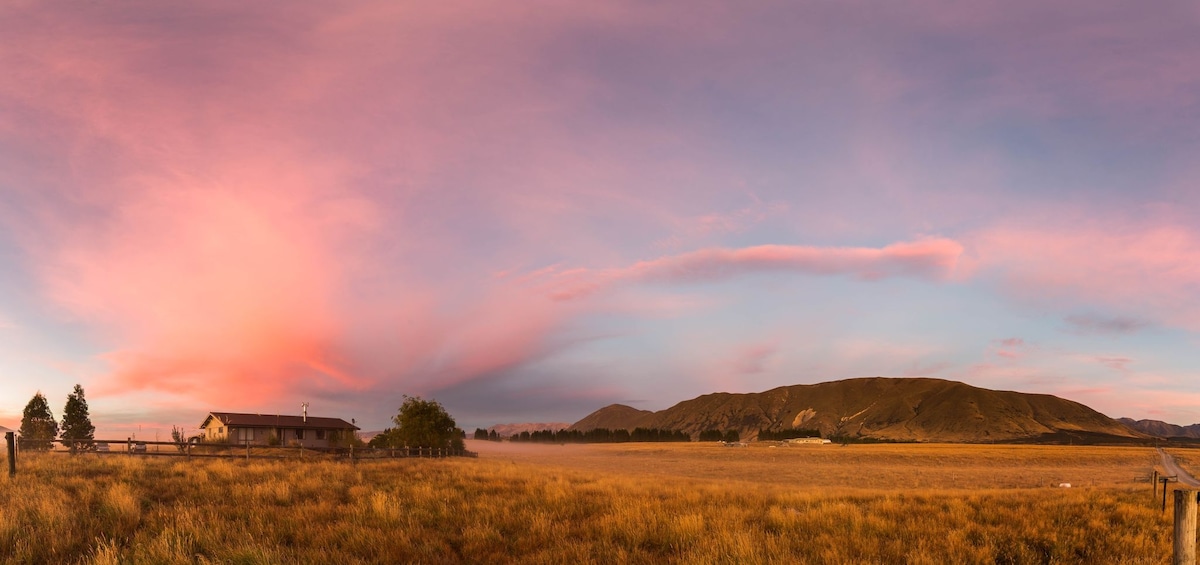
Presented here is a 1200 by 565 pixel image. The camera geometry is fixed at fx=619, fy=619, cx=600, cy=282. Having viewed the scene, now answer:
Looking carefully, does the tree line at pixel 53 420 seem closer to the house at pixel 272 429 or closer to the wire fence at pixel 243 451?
the house at pixel 272 429

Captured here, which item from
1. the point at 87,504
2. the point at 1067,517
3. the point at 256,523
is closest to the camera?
the point at 256,523

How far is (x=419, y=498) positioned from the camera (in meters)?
15.4

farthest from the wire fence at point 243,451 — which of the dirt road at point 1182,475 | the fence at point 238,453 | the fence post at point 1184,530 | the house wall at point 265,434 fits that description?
the dirt road at point 1182,475

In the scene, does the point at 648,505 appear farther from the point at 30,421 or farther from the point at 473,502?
the point at 30,421

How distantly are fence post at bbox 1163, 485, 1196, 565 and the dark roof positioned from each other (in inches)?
3417

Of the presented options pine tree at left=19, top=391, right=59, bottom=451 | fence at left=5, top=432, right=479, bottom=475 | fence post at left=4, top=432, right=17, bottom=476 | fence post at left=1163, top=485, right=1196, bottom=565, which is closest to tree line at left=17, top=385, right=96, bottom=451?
pine tree at left=19, top=391, right=59, bottom=451

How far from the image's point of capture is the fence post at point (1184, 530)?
7.09 metres

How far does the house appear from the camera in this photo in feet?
249

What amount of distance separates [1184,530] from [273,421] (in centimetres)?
8960

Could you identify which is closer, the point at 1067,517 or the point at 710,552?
the point at 710,552

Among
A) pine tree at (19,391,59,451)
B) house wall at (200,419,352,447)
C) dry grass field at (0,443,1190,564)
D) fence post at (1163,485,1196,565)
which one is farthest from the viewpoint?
house wall at (200,419,352,447)

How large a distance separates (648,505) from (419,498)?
5.69 meters

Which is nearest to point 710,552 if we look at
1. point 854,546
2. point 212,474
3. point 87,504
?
point 854,546

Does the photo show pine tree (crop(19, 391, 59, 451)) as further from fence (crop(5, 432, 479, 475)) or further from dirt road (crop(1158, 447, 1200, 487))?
dirt road (crop(1158, 447, 1200, 487))
